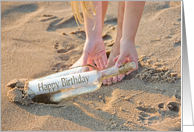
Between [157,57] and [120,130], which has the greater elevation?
[157,57]

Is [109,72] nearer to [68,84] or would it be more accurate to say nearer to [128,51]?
[128,51]

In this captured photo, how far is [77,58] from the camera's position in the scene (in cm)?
203

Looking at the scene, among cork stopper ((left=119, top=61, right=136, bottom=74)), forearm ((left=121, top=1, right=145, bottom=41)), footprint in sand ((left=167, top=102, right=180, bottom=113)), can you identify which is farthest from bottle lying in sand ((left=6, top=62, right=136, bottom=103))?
footprint in sand ((left=167, top=102, right=180, bottom=113))

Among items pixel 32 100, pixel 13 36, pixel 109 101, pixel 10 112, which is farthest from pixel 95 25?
pixel 13 36

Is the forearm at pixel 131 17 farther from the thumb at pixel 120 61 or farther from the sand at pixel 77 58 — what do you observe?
the sand at pixel 77 58

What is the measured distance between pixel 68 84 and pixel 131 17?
66cm

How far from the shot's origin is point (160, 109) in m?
1.46

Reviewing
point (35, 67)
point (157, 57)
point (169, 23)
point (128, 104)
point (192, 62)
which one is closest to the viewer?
point (192, 62)

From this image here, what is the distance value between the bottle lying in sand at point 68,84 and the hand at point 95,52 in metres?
0.18

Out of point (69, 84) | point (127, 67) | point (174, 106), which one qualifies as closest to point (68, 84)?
point (69, 84)

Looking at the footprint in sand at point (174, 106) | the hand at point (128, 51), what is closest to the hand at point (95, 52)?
the hand at point (128, 51)

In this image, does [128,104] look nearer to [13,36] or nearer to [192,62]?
[192,62]

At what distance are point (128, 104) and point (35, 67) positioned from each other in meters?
0.91

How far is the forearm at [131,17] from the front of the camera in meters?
1.44
